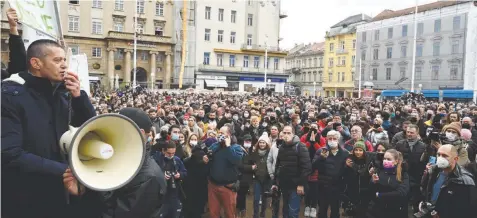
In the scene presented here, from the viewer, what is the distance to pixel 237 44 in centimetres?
5769

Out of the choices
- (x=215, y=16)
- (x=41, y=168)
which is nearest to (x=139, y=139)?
(x=41, y=168)

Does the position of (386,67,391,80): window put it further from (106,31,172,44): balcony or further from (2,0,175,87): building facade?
(106,31,172,44): balcony

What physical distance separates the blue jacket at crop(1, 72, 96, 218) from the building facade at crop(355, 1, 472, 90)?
174ft

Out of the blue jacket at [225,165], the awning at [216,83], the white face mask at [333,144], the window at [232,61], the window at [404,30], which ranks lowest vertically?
the blue jacket at [225,165]

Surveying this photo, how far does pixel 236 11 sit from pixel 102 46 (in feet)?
62.2

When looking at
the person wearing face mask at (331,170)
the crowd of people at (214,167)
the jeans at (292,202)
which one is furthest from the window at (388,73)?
the jeans at (292,202)

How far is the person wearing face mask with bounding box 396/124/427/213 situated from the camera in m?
7.42

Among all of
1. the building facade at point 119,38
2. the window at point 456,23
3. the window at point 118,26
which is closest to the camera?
the window at point 456,23

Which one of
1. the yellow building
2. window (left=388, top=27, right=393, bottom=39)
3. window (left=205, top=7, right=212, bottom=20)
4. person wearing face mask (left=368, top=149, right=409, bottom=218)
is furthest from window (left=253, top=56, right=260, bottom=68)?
person wearing face mask (left=368, top=149, right=409, bottom=218)

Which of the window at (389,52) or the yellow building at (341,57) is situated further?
the yellow building at (341,57)

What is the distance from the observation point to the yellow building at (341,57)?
65.9 metres

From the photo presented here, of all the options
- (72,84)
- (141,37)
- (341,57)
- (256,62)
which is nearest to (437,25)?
(341,57)

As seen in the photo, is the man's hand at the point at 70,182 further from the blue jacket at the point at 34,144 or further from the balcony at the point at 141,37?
the balcony at the point at 141,37

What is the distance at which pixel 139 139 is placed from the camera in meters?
2.26
